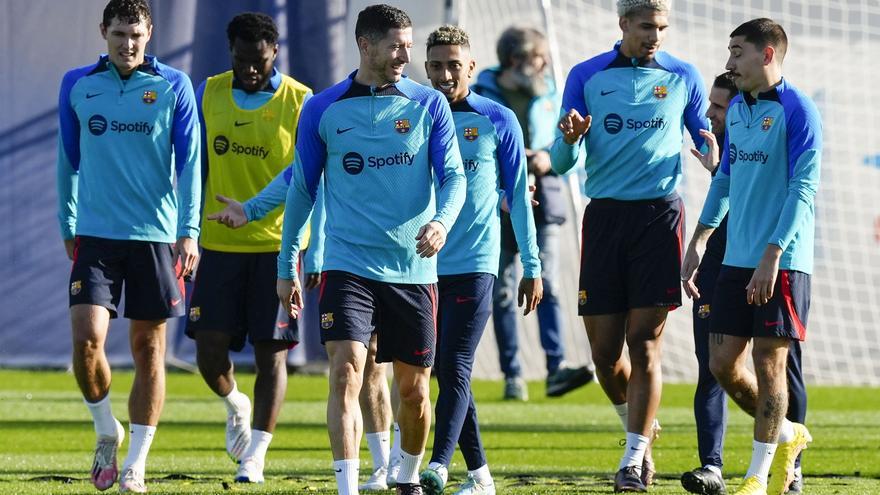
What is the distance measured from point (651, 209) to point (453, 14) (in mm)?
8885

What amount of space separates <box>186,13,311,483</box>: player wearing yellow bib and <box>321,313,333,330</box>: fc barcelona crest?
2.00m

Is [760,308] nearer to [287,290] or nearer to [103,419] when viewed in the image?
[287,290]

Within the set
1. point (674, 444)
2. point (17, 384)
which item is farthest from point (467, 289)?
point (17, 384)

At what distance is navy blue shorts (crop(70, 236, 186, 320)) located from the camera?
24.9 feet

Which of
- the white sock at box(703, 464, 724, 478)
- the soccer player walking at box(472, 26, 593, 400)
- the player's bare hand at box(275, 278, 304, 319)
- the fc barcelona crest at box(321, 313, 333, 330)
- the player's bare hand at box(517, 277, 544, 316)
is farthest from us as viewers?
the soccer player walking at box(472, 26, 593, 400)

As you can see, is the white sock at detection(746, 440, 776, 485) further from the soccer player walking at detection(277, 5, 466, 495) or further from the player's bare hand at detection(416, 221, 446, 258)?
the player's bare hand at detection(416, 221, 446, 258)

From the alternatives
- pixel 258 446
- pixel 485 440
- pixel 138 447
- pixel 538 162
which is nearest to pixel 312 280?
pixel 258 446

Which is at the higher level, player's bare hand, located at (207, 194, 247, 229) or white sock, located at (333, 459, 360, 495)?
player's bare hand, located at (207, 194, 247, 229)

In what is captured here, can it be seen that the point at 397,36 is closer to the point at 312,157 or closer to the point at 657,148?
the point at 312,157

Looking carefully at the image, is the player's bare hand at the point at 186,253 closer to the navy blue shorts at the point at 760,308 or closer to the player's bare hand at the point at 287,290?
the player's bare hand at the point at 287,290

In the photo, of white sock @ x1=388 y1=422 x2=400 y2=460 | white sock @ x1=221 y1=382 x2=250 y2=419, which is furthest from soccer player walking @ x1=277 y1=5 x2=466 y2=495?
white sock @ x1=221 y1=382 x2=250 y2=419

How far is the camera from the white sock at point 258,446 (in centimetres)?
800

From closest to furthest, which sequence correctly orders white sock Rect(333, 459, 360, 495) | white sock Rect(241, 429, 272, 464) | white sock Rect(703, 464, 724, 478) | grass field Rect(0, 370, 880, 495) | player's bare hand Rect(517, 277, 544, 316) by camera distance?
white sock Rect(333, 459, 360, 495), player's bare hand Rect(517, 277, 544, 316), white sock Rect(703, 464, 724, 478), grass field Rect(0, 370, 880, 495), white sock Rect(241, 429, 272, 464)

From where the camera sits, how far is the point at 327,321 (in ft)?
20.6
